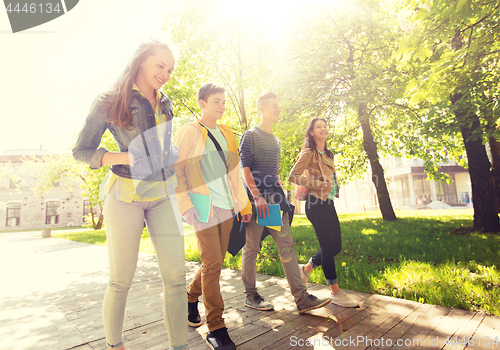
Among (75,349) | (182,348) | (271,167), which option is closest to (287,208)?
(271,167)

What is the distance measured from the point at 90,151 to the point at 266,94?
84.2 inches

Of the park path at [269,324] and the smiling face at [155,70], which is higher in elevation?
the smiling face at [155,70]

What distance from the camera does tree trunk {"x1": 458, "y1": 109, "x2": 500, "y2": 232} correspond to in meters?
7.99

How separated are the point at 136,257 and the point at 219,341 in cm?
101

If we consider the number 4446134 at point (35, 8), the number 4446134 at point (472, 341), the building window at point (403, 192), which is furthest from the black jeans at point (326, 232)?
the building window at point (403, 192)

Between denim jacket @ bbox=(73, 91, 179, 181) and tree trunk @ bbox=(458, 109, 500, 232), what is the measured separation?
28.8 ft

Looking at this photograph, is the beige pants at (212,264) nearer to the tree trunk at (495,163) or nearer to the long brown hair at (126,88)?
the long brown hair at (126,88)

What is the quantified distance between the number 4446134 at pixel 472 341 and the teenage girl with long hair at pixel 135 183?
2.11 meters

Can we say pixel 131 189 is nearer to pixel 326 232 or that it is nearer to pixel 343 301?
pixel 326 232

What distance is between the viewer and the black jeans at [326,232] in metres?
3.25

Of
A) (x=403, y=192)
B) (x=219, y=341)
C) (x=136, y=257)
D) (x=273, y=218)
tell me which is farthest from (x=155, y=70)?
(x=403, y=192)

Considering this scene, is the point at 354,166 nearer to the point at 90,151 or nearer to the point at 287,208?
the point at 287,208

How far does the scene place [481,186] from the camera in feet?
27.3

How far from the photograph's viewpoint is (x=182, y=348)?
75.2 inches
